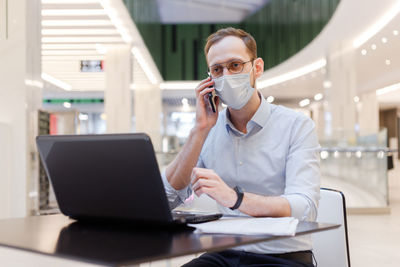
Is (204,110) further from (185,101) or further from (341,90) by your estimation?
(185,101)

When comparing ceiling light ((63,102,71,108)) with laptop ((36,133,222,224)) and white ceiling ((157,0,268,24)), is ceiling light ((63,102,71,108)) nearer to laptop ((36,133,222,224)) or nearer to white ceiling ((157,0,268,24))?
white ceiling ((157,0,268,24))

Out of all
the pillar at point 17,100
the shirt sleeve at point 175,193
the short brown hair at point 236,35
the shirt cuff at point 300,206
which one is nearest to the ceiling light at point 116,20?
the pillar at point 17,100

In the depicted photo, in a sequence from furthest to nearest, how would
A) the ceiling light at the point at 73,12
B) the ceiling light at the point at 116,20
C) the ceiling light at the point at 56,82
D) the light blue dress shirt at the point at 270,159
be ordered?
the ceiling light at the point at 56,82, the ceiling light at the point at 73,12, the ceiling light at the point at 116,20, the light blue dress shirt at the point at 270,159

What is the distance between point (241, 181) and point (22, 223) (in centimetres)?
74

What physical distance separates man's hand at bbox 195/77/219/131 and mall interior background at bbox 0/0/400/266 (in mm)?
2766

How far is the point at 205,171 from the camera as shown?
1.42 meters

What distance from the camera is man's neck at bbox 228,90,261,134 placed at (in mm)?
1887

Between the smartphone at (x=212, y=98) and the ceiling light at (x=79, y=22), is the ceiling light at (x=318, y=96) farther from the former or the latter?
the smartphone at (x=212, y=98)

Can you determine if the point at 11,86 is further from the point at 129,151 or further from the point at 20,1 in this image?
the point at 129,151

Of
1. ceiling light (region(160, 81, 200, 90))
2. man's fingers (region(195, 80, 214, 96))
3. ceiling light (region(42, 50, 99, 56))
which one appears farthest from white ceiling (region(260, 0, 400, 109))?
man's fingers (region(195, 80, 214, 96))

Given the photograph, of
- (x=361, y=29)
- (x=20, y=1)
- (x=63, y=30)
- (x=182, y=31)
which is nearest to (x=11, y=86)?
(x=20, y=1)

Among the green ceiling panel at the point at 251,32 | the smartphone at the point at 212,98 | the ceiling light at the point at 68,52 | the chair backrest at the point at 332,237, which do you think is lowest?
the chair backrest at the point at 332,237

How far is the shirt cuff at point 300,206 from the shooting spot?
1.54m

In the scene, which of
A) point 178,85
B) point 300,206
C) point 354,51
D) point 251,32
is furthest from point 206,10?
point 300,206
